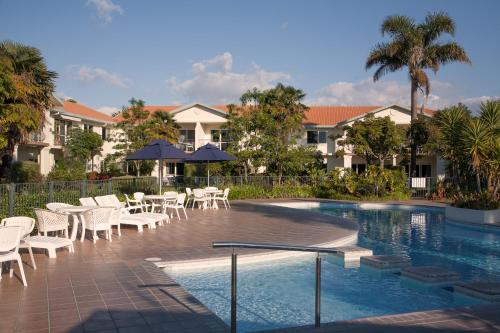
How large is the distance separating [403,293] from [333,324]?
3.06 metres

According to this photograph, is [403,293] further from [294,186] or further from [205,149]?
[294,186]

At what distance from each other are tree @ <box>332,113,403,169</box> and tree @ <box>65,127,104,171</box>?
1865 cm

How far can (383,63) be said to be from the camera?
3294cm

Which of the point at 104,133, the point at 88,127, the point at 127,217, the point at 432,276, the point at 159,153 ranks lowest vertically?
the point at 432,276

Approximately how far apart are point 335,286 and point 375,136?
2402 cm

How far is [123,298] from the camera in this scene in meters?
6.29

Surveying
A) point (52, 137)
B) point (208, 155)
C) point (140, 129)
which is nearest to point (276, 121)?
point (140, 129)

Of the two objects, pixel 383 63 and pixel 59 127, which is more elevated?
pixel 383 63

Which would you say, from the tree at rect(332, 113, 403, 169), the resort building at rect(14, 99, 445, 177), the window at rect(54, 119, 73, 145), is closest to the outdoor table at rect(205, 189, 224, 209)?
the tree at rect(332, 113, 403, 169)

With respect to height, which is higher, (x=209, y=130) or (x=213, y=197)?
(x=209, y=130)

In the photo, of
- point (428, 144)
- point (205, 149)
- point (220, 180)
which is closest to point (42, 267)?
point (205, 149)

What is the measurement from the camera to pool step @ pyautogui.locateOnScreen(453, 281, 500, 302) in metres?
7.03

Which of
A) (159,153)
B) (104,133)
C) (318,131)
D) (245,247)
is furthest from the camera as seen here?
(104,133)

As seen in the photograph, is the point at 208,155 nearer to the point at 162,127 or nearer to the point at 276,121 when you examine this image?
the point at 276,121
